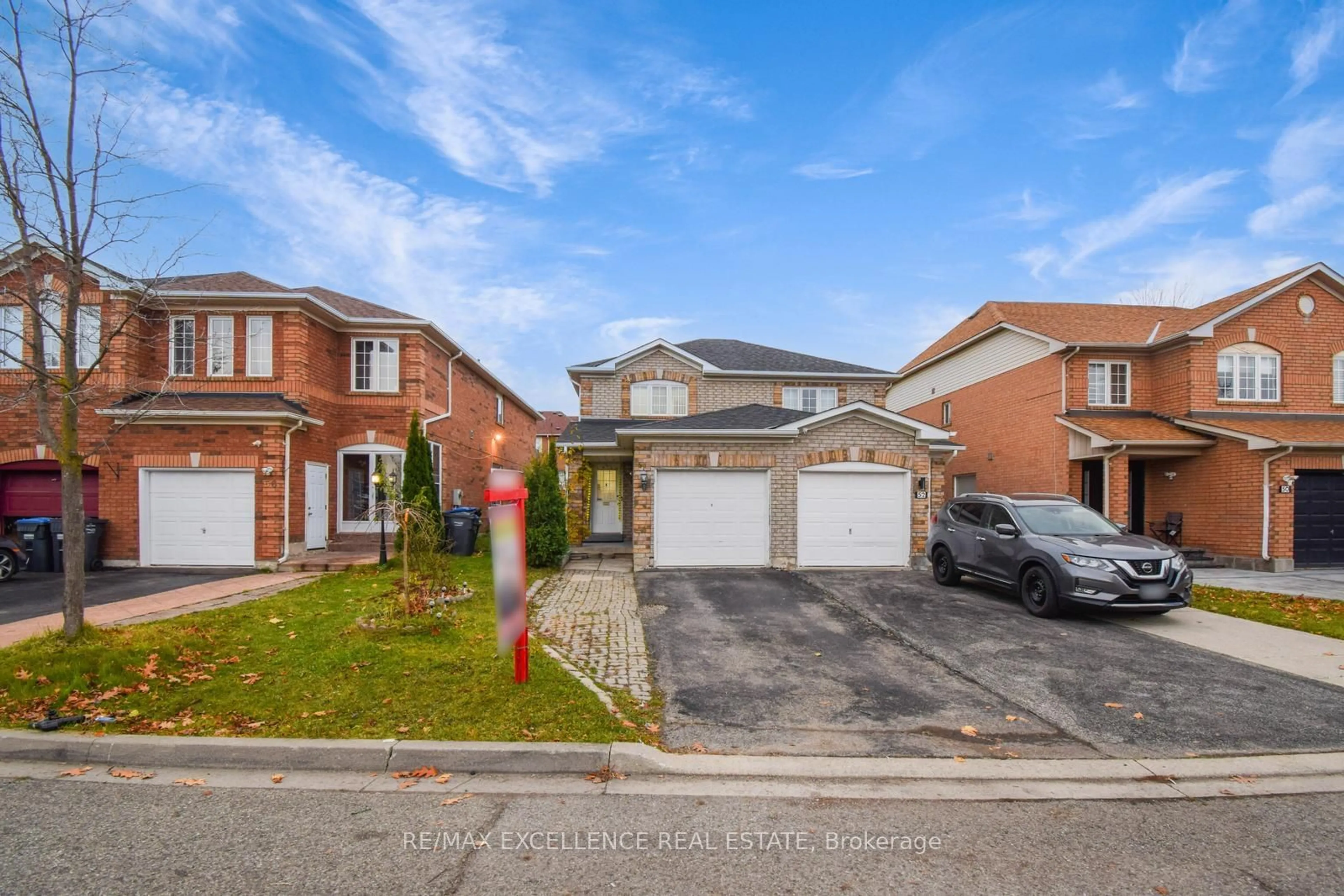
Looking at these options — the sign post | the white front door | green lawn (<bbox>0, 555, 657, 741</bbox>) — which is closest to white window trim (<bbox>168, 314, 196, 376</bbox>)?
the white front door

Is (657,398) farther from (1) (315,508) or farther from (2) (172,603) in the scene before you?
(2) (172,603)

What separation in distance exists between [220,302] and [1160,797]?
17.2 m

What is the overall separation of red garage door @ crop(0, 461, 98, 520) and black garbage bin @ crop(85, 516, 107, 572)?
57.7 inches

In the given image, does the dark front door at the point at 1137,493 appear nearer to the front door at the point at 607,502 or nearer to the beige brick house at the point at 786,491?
the beige brick house at the point at 786,491

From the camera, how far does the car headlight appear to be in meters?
8.03

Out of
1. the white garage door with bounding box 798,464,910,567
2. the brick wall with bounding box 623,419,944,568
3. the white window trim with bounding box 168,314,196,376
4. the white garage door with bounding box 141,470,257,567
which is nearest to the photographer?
the brick wall with bounding box 623,419,944,568

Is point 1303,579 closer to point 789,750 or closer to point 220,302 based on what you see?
point 789,750

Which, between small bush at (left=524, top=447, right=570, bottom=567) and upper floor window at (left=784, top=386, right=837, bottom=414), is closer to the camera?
small bush at (left=524, top=447, right=570, bottom=567)

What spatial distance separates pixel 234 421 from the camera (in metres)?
12.2

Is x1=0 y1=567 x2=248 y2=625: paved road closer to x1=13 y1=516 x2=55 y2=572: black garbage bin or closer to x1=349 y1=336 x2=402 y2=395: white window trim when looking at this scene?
x1=13 y1=516 x2=55 y2=572: black garbage bin

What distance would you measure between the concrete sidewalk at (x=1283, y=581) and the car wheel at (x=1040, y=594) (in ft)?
18.4

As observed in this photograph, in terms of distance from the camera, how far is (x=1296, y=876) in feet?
9.84

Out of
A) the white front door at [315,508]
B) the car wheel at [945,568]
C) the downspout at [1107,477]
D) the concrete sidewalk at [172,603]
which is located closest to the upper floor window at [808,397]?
the downspout at [1107,477]

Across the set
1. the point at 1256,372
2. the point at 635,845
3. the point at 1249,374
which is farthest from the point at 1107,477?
the point at 635,845
